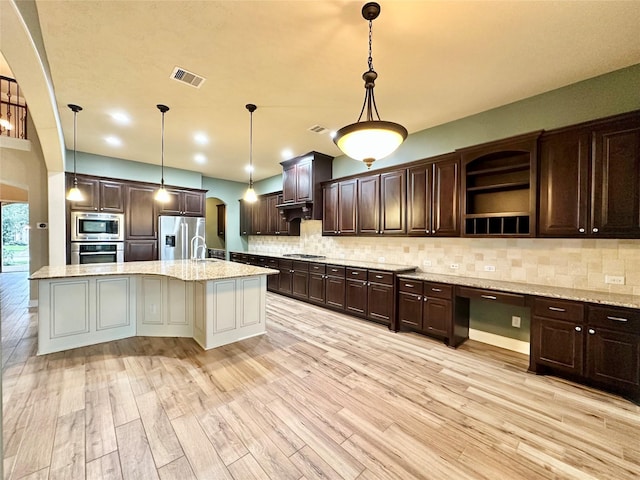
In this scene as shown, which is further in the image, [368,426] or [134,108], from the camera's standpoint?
[134,108]

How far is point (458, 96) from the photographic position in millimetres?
3377

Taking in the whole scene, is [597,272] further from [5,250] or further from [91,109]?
[5,250]

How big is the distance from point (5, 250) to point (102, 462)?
1187 centimetres

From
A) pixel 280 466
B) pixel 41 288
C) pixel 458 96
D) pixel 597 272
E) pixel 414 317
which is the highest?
pixel 458 96

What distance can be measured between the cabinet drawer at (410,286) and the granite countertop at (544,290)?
59mm

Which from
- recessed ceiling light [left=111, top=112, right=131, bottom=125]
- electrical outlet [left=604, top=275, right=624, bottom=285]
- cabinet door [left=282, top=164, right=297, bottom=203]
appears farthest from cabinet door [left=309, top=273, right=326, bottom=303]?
recessed ceiling light [left=111, top=112, right=131, bottom=125]

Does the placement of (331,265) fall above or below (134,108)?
below

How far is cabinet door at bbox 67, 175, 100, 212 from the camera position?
5301 millimetres

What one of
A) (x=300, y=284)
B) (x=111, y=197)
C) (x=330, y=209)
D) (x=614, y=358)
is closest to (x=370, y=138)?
(x=614, y=358)

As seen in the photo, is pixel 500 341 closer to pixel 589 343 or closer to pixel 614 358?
pixel 589 343

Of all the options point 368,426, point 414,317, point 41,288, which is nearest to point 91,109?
point 41,288

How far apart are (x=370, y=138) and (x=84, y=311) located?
388 centimetres

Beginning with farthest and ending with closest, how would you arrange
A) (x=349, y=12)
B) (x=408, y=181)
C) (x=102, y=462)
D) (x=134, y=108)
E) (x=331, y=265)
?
1. (x=331, y=265)
2. (x=408, y=181)
3. (x=134, y=108)
4. (x=349, y=12)
5. (x=102, y=462)

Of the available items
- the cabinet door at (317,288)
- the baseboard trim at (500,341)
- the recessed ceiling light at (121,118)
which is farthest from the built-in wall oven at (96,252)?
the baseboard trim at (500,341)
